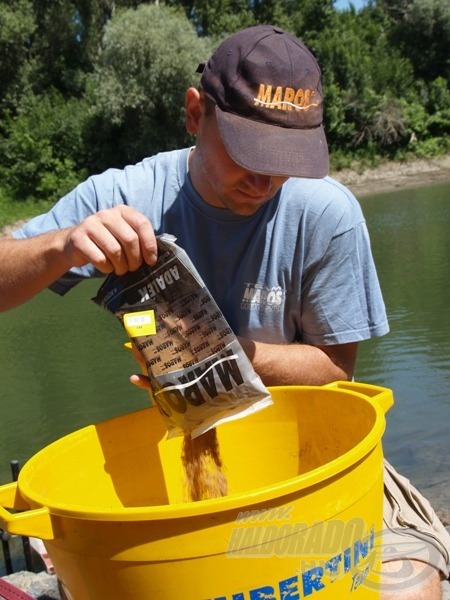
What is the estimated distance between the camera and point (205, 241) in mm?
1977

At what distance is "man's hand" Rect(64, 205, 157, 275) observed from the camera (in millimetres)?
1408

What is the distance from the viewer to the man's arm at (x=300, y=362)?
1853mm

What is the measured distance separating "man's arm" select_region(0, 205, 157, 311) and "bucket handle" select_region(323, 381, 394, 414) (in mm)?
497

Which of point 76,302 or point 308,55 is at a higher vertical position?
point 308,55

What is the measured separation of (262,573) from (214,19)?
105 ft

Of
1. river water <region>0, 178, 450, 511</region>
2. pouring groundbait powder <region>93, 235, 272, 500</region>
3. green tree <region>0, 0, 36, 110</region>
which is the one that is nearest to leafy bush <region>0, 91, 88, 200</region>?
green tree <region>0, 0, 36, 110</region>

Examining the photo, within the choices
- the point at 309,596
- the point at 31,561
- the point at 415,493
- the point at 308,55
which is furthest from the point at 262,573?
the point at 31,561

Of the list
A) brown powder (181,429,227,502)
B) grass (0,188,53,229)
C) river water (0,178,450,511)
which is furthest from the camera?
grass (0,188,53,229)

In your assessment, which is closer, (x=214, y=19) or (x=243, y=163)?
(x=243, y=163)

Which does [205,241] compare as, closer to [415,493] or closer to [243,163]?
[243,163]

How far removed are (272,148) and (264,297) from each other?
41 cm

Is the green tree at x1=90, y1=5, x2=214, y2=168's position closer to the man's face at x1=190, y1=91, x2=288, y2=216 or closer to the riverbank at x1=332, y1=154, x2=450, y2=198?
the riverbank at x1=332, y1=154, x2=450, y2=198

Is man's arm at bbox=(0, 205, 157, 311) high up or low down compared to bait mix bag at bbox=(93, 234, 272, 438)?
up

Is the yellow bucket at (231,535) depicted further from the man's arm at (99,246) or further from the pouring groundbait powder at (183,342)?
the man's arm at (99,246)
